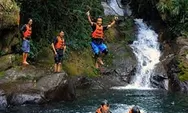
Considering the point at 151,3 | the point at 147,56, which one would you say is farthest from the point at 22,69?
the point at 151,3

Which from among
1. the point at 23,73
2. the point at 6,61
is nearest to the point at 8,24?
the point at 6,61

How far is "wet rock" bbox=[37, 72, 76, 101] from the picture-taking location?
17.5 meters

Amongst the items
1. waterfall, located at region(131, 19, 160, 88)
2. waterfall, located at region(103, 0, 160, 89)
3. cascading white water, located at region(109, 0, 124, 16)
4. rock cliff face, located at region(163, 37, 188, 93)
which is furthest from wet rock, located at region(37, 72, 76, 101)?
cascading white water, located at region(109, 0, 124, 16)

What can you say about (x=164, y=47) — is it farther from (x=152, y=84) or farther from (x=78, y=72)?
(x=78, y=72)

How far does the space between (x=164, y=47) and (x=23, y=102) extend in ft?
41.3

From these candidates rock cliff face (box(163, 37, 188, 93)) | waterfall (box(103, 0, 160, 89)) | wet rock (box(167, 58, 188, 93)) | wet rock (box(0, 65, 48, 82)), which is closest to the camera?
wet rock (box(0, 65, 48, 82))

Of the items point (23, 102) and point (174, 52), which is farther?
point (174, 52)

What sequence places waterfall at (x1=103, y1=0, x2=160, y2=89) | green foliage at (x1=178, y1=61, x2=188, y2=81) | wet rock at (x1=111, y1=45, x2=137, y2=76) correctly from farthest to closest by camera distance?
wet rock at (x1=111, y1=45, x2=137, y2=76) → waterfall at (x1=103, y1=0, x2=160, y2=89) → green foliage at (x1=178, y1=61, x2=188, y2=81)

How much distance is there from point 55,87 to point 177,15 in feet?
40.8

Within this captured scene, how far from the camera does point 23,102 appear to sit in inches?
664

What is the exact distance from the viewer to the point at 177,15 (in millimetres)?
27469

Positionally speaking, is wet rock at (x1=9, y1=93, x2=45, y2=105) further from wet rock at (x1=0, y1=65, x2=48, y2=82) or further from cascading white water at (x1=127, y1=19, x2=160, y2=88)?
cascading white water at (x1=127, y1=19, x2=160, y2=88)

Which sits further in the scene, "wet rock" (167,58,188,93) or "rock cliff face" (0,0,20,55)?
"wet rock" (167,58,188,93)

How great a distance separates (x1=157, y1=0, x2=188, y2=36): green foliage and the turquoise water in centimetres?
636
